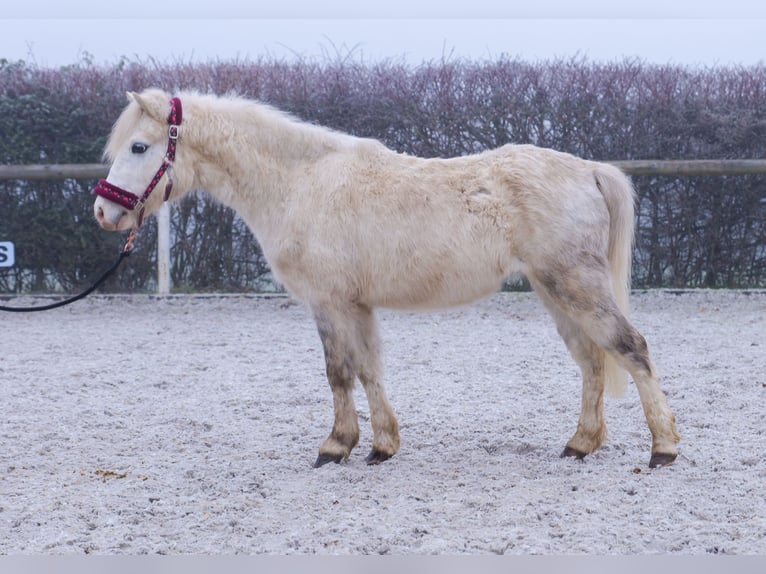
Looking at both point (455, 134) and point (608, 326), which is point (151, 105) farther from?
point (455, 134)

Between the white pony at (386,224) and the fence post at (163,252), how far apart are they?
540 cm

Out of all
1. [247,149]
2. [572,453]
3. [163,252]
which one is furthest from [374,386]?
[163,252]

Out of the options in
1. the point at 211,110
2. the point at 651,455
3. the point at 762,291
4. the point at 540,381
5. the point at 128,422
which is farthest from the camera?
the point at 762,291

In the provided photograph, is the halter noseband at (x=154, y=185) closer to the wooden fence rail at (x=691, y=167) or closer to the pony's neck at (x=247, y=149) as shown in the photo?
the pony's neck at (x=247, y=149)

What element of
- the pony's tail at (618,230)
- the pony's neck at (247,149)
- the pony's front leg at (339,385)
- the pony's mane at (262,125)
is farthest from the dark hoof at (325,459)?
the pony's mane at (262,125)

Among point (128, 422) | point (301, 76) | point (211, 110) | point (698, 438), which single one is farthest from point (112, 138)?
point (301, 76)

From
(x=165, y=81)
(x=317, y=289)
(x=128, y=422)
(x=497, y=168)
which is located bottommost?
(x=128, y=422)

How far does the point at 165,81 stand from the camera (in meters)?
10.7

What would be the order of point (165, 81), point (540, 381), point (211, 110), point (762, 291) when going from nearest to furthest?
point (211, 110)
point (540, 381)
point (762, 291)
point (165, 81)

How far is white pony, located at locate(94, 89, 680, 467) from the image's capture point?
14.4 feet

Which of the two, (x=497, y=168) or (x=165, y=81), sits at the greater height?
(x=165, y=81)

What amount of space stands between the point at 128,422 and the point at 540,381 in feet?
8.99

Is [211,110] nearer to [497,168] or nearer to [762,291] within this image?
[497,168]

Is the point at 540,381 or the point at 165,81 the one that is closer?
the point at 540,381
